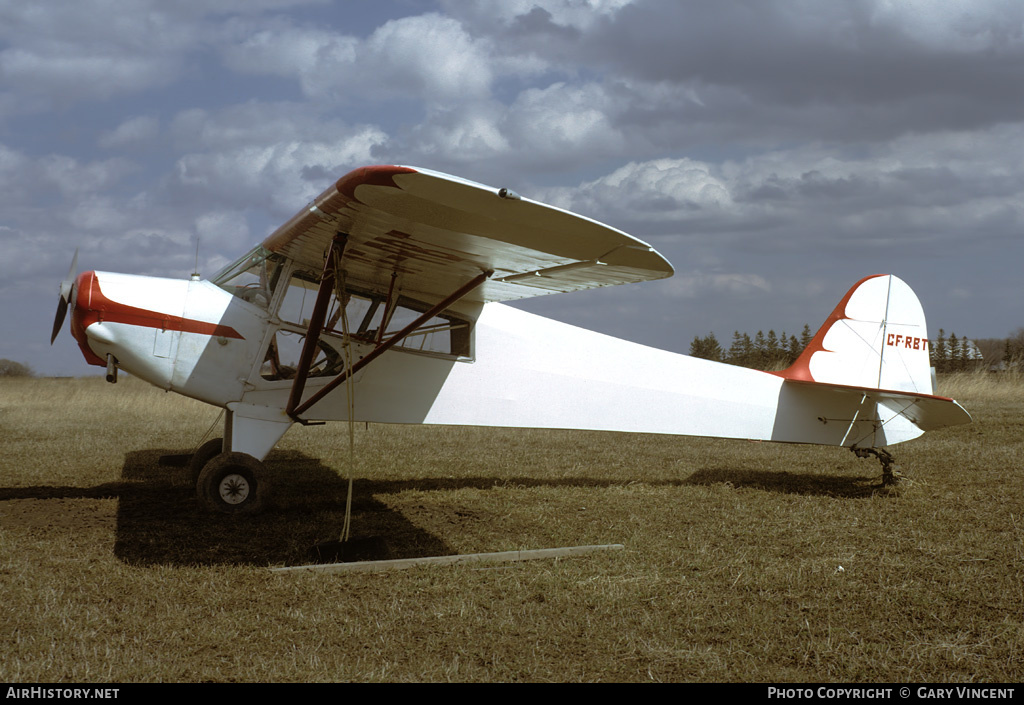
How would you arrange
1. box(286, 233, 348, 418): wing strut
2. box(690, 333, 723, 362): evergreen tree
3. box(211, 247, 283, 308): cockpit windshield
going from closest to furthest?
box(286, 233, 348, 418): wing strut, box(211, 247, 283, 308): cockpit windshield, box(690, 333, 723, 362): evergreen tree

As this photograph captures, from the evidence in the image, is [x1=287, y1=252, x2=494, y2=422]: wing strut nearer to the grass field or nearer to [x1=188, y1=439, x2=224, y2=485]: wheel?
the grass field

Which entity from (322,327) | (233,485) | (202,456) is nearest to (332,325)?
(322,327)

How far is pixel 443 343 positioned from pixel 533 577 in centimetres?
333

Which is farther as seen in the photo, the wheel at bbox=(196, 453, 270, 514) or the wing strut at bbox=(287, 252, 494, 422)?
the wheel at bbox=(196, 453, 270, 514)

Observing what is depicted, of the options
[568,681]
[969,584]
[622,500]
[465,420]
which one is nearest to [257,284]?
[465,420]

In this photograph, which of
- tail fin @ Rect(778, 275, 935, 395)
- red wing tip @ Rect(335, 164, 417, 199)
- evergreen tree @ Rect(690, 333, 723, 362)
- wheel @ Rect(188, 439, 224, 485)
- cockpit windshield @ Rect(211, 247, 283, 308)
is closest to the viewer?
red wing tip @ Rect(335, 164, 417, 199)

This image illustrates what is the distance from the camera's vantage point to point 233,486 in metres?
6.31

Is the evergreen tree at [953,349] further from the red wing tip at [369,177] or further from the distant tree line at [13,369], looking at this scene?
the distant tree line at [13,369]

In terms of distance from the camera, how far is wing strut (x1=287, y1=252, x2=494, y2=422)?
19.9 ft

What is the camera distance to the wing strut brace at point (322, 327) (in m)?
6.01

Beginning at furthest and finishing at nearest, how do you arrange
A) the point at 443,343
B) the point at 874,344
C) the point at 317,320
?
the point at 874,344
the point at 443,343
the point at 317,320

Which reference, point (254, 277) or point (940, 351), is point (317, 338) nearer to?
point (254, 277)

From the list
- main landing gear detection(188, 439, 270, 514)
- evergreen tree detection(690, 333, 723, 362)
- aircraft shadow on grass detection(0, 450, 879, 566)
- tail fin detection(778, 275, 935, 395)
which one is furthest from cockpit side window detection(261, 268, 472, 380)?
evergreen tree detection(690, 333, 723, 362)

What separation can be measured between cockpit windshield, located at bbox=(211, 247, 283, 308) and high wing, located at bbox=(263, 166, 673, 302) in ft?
0.84
